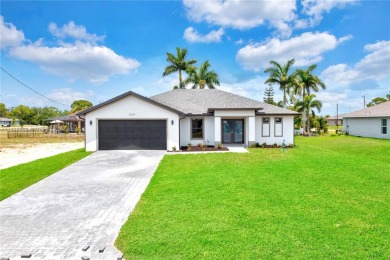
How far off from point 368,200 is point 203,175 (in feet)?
18.7

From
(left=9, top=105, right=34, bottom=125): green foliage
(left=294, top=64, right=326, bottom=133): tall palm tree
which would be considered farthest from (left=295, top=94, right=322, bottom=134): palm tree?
(left=9, top=105, right=34, bottom=125): green foliage

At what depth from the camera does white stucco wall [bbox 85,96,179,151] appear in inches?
714

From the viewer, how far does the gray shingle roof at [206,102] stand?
20.4 meters

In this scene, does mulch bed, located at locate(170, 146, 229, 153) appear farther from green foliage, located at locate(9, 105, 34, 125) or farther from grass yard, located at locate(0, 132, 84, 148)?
green foliage, located at locate(9, 105, 34, 125)

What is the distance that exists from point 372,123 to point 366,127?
1311 mm

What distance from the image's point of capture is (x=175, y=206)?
6.43m

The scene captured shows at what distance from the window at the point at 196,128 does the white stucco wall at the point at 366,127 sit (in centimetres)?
2362

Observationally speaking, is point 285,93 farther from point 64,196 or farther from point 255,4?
point 64,196

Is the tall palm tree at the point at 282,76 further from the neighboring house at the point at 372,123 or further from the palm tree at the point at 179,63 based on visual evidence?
the palm tree at the point at 179,63

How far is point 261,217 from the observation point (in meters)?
5.63

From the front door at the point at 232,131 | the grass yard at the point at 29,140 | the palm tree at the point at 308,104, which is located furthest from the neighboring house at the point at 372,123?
the grass yard at the point at 29,140

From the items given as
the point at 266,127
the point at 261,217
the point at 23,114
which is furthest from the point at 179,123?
the point at 23,114

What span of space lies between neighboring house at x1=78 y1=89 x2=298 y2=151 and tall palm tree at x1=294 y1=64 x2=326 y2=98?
19.1 meters

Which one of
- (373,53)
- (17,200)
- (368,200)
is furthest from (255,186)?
(373,53)
